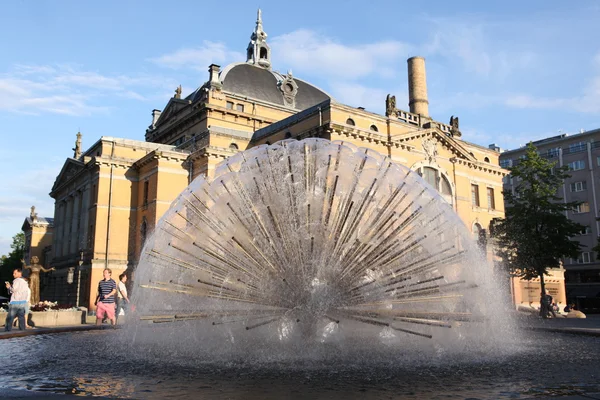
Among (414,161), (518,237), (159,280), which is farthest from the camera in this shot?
(414,161)

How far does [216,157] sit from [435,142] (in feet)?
57.0

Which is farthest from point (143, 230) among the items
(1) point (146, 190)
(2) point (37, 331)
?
(2) point (37, 331)

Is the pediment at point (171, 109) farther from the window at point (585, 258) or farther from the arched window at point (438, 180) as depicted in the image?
the window at point (585, 258)

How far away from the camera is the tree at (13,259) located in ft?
242

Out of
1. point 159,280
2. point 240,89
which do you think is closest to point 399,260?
point 159,280

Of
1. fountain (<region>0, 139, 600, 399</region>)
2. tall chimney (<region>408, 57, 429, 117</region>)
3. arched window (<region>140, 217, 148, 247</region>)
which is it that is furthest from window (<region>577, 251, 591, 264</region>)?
fountain (<region>0, 139, 600, 399</region>)

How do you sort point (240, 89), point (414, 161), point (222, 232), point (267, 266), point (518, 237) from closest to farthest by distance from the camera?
1. point (267, 266)
2. point (222, 232)
3. point (518, 237)
4. point (414, 161)
5. point (240, 89)

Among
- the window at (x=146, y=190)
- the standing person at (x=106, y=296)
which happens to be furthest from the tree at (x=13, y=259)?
the standing person at (x=106, y=296)

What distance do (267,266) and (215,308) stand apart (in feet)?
3.93

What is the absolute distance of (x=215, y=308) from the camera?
8531 millimetres

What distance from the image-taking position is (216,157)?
36062mm

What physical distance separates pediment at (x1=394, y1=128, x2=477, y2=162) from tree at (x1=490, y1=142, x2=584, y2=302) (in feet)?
25.6

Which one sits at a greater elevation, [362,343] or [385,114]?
[385,114]

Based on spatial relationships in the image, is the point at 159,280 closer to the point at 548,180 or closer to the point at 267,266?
the point at 267,266
